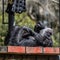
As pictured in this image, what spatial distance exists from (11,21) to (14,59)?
638mm

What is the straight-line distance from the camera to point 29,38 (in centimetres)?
525

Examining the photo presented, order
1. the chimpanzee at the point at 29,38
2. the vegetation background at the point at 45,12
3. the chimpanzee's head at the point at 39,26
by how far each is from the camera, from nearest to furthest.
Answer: the chimpanzee at the point at 29,38 < the chimpanzee's head at the point at 39,26 < the vegetation background at the point at 45,12

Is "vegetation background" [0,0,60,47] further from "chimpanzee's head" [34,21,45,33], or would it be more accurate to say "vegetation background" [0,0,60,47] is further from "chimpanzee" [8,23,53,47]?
"chimpanzee" [8,23,53,47]

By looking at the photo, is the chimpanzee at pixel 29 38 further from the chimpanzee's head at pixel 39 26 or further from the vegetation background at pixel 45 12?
the vegetation background at pixel 45 12

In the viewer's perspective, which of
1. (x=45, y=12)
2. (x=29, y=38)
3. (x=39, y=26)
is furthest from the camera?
(x=45, y=12)

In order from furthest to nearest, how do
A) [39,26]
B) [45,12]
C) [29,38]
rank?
[45,12] < [39,26] < [29,38]

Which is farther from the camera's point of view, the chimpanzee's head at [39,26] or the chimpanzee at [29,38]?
the chimpanzee's head at [39,26]

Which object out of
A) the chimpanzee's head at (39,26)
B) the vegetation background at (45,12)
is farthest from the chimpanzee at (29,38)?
the vegetation background at (45,12)

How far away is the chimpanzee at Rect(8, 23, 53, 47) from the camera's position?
5.17 m

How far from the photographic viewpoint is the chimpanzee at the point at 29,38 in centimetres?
517

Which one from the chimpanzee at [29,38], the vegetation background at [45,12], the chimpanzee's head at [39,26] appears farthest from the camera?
the vegetation background at [45,12]

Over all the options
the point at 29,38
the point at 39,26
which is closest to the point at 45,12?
the point at 39,26

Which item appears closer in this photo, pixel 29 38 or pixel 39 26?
pixel 29 38

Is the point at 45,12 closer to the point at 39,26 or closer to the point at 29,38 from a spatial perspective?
the point at 39,26
